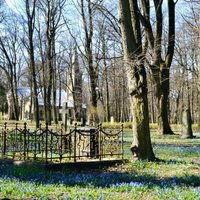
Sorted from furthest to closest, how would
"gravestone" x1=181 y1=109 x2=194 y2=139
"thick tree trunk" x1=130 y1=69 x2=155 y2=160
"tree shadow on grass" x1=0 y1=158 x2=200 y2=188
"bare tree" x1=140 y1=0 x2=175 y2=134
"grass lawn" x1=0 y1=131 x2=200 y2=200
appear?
"bare tree" x1=140 y1=0 x2=175 y2=134 < "gravestone" x1=181 y1=109 x2=194 y2=139 < "thick tree trunk" x1=130 y1=69 x2=155 y2=160 < "tree shadow on grass" x1=0 y1=158 x2=200 y2=188 < "grass lawn" x1=0 y1=131 x2=200 y2=200

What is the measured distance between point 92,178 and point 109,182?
20.6 inches

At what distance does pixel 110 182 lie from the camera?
806 centimetres

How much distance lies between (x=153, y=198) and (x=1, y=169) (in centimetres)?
444

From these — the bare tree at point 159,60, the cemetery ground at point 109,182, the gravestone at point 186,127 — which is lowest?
the cemetery ground at point 109,182

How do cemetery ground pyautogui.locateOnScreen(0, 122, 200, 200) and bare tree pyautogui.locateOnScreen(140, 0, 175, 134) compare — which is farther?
bare tree pyautogui.locateOnScreen(140, 0, 175, 134)

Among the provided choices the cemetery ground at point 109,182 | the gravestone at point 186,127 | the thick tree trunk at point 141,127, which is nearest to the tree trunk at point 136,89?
the thick tree trunk at point 141,127

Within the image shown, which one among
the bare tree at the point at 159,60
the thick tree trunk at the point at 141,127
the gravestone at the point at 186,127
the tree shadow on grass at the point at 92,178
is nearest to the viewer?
the tree shadow on grass at the point at 92,178

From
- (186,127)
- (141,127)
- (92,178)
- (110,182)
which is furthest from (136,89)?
(186,127)

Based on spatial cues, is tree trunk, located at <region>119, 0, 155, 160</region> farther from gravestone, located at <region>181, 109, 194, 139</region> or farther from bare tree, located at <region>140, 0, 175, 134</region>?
bare tree, located at <region>140, 0, 175, 134</region>

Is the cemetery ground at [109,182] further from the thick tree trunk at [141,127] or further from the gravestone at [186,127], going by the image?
the gravestone at [186,127]

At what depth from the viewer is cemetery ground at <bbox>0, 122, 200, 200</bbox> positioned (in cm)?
663

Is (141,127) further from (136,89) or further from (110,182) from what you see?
(110,182)

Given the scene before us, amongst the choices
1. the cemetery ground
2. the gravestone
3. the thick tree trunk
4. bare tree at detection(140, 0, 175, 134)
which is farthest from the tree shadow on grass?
bare tree at detection(140, 0, 175, 134)

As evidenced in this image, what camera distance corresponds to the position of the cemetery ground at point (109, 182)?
6.63 metres
